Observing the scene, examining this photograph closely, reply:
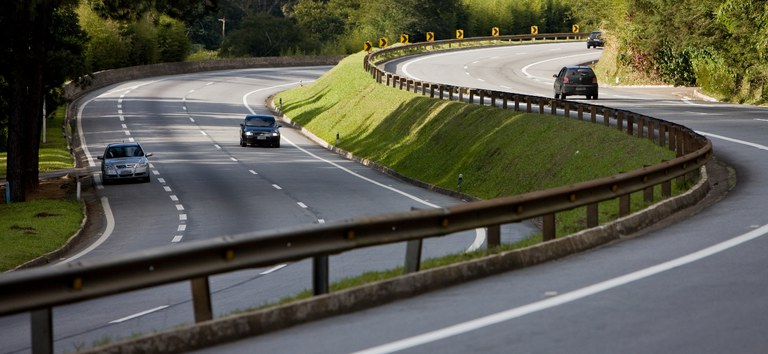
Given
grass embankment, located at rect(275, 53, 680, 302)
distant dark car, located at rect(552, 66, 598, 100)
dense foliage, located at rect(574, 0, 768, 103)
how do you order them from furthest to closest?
distant dark car, located at rect(552, 66, 598, 100) → dense foliage, located at rect(574, 0, 768, 103) → grass embankment, located at rect(275, 53, 680, 302)

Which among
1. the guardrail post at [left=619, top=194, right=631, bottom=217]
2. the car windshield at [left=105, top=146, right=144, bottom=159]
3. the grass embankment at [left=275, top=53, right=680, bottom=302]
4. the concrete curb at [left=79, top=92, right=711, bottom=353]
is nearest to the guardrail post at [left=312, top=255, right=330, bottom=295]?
the concrete curb at [left=79, top=92, right=711, bottom=353]

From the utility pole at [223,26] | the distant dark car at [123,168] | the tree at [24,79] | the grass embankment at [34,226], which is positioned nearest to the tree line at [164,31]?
the tree at [24,79]

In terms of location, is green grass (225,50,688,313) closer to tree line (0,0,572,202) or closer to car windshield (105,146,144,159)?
tree line (0,0,572,202)

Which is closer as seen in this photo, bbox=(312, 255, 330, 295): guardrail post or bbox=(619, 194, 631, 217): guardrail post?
bbox=(312, 255, 330, 295): guardrail post

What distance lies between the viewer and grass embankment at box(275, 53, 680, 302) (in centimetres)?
3147

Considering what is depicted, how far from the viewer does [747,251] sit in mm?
13023

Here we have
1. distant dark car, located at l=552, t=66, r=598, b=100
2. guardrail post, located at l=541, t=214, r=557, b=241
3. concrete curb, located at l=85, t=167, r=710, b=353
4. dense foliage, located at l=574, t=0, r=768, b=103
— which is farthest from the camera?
distant dark car, located at l=552, t=66, r=598, b=100

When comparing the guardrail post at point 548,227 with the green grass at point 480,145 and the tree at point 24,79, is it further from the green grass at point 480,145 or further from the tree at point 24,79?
the tree at point 24,79

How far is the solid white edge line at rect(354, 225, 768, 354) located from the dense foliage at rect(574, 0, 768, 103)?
1394 inches

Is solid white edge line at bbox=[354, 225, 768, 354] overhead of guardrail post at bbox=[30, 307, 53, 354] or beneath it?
beneath

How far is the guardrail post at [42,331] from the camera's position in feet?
27.2

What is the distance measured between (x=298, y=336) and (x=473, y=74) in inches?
2639

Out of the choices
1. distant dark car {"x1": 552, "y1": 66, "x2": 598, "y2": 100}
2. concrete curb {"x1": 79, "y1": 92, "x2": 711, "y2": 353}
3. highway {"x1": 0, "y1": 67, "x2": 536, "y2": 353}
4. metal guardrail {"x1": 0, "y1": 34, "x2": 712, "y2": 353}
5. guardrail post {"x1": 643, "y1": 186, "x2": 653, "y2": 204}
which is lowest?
highway {"x1": 0, "y1": 67, "x2": 536, "y2": 353}

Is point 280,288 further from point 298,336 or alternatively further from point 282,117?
point 282,117
